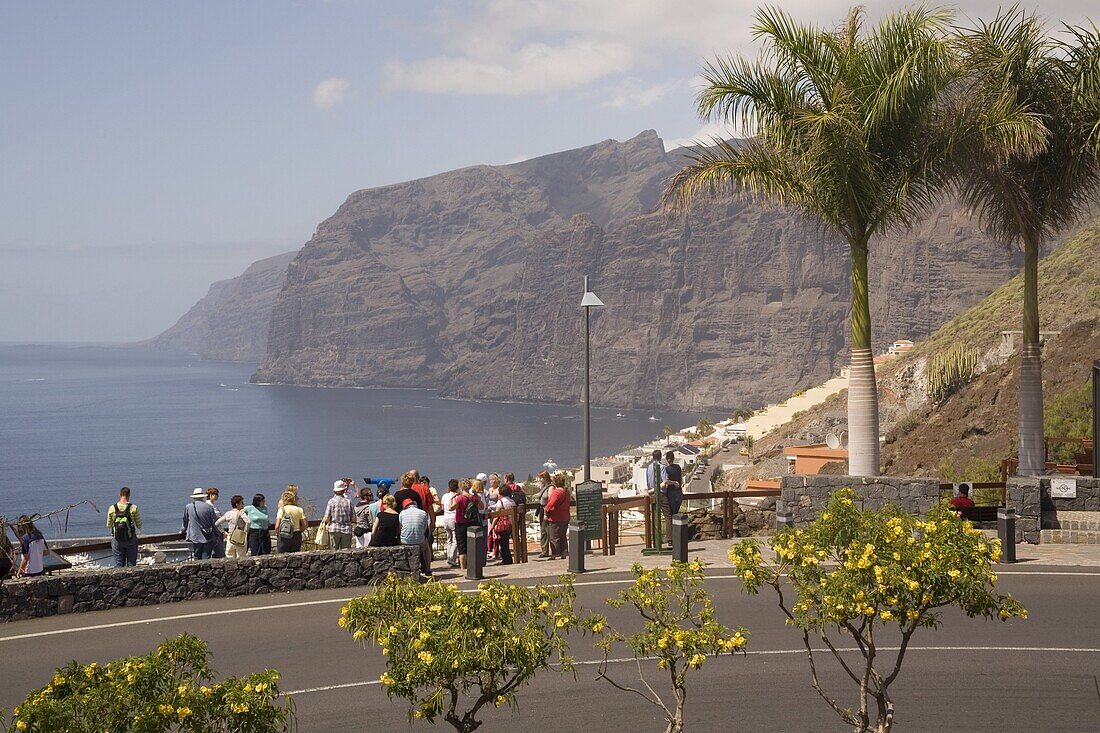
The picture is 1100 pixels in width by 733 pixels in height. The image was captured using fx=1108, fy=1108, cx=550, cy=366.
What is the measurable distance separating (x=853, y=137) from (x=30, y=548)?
41.7ft

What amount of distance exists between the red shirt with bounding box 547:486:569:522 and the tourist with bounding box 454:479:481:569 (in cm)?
114

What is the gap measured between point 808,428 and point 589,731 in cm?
7075

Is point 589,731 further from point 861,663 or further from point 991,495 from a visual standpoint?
point 991,495

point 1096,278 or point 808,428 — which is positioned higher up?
point 1096,278

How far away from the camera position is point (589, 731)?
8.77 metres

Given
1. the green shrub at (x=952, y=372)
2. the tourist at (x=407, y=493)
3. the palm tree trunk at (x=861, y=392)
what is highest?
the green shrub at (x=952, y=372)

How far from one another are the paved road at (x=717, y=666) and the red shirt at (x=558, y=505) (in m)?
2.39

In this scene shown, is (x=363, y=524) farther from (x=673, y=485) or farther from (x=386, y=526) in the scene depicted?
(x=673, y=485)

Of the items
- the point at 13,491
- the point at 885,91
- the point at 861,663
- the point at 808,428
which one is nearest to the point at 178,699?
the point at 861,663

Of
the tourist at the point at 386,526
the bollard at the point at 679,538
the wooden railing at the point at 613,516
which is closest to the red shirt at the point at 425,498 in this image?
the tourist at the point at 386,526

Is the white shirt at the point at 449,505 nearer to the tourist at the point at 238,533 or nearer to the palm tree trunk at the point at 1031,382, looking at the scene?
the tourist at the point at 238,533

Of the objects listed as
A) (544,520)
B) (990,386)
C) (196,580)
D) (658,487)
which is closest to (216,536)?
(196,580)

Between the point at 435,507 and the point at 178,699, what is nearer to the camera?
the point at 178,699

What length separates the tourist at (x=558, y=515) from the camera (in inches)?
651
